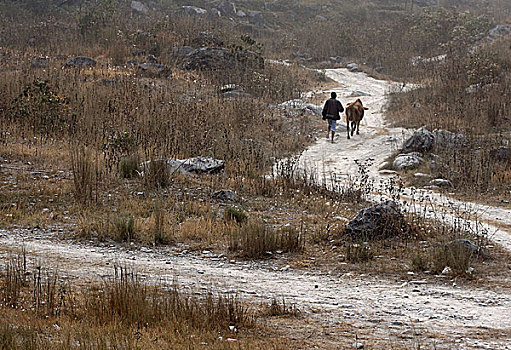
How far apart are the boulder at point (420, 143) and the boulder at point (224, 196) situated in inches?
254

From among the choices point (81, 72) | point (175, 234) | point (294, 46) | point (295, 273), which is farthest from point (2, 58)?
point (294, 46)

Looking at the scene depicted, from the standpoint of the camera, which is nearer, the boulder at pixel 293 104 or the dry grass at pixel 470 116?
the dry grass at pixel 470 116

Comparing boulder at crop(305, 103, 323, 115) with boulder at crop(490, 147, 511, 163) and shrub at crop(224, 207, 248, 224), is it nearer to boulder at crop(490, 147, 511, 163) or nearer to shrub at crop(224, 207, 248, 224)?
boulder at crop(490, 147, 511, 163)

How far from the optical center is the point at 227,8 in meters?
49.7

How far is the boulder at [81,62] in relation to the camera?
68.3 ft

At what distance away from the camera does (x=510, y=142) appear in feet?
45.1

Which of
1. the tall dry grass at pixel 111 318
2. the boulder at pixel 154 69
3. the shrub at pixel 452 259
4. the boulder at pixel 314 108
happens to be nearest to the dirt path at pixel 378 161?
the shrub at pixel 452 259

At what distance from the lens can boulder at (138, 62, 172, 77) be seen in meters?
21.3

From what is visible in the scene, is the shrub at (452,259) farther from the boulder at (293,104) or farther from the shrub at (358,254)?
the boulder at (293,104)

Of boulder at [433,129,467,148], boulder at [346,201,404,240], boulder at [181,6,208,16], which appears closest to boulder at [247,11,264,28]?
boulder at [181,6,208,16]

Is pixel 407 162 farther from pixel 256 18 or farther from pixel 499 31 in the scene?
pixel 256 18

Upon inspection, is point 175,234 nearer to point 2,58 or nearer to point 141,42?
point 2,58

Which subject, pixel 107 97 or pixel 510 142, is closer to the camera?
pixel 510 142

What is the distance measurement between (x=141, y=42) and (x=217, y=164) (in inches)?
625
